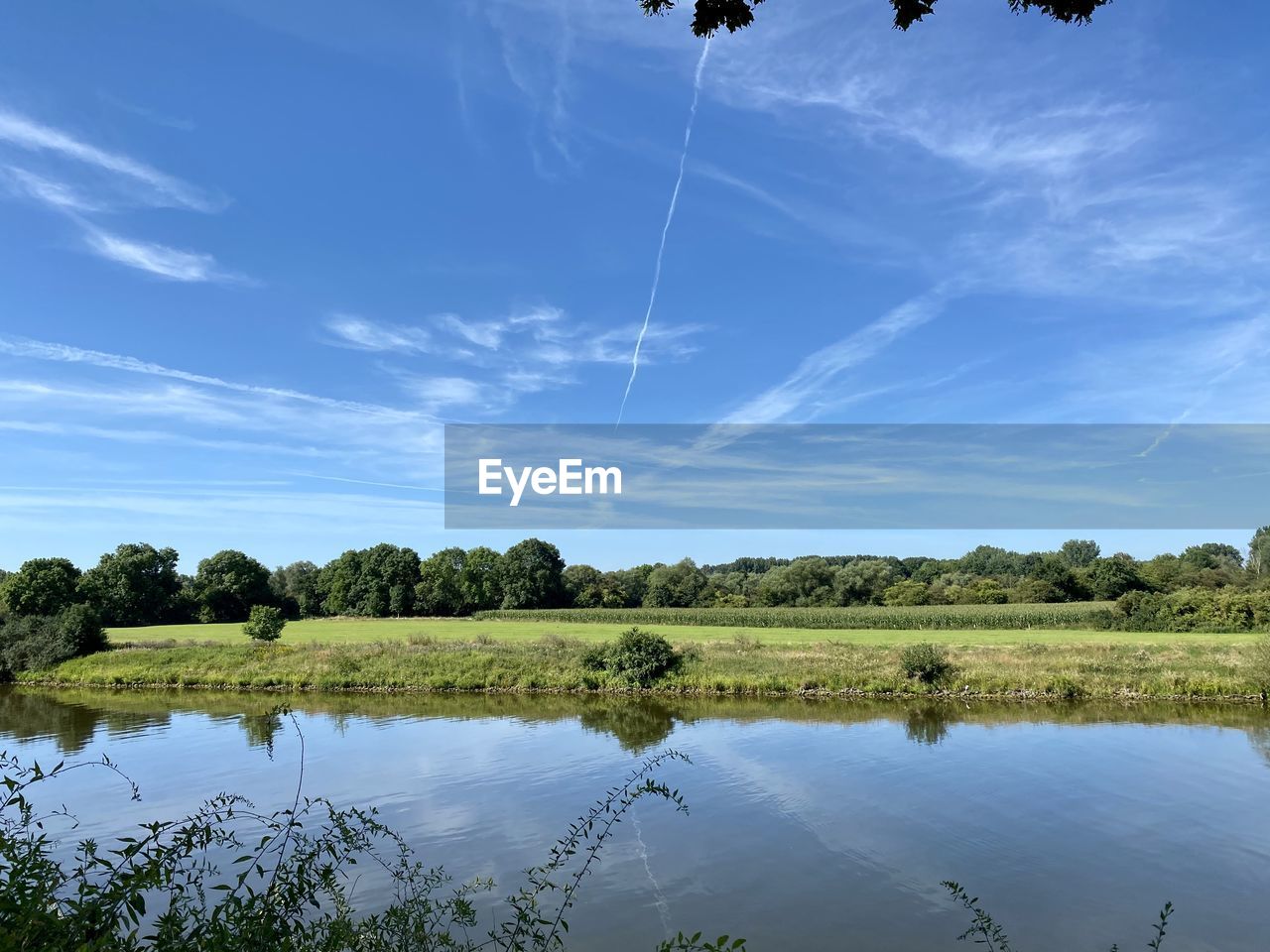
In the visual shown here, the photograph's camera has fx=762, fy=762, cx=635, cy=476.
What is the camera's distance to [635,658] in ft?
136

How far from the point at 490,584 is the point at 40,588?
5339 cm

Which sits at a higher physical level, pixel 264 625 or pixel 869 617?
pixel 264 625

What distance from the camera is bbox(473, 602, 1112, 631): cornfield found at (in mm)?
69000

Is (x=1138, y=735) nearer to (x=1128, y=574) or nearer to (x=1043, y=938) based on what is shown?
(x=1043, y=938)

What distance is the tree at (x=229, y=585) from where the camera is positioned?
98500mm

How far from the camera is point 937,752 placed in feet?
83.9

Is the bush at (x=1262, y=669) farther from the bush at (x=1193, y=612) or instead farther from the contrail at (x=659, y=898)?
the contrail at (x=659, y=898)

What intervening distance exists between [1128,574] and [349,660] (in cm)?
8971

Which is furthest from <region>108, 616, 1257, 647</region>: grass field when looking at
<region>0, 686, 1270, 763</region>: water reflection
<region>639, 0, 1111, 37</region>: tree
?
<region>639, 0, 1111, 37</region>: tree

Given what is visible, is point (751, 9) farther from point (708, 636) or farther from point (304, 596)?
point (304, 596)

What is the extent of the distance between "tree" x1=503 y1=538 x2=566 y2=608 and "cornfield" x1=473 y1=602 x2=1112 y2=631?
17388 millimetres

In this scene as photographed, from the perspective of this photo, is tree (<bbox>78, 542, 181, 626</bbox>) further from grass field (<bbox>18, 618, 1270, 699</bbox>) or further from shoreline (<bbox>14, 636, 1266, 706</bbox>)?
shoreline (<bbox>14, 636, 1266, 706</bbox>)

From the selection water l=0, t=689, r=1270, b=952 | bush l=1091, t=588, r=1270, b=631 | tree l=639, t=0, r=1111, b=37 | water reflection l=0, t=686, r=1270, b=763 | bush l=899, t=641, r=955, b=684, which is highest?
tree l=639, t=0, r=1111, b=37

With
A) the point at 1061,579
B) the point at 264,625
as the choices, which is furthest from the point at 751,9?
the point at 1061,579
